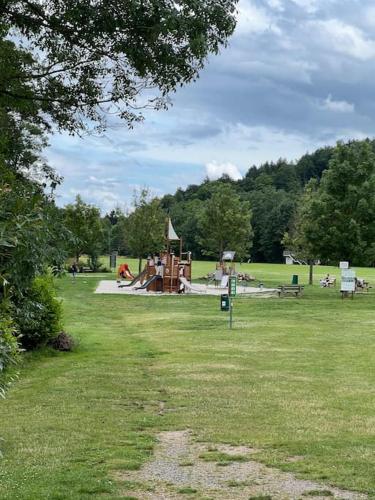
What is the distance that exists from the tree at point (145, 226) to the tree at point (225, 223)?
471 centimetres

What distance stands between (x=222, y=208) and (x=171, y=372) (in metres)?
43.0

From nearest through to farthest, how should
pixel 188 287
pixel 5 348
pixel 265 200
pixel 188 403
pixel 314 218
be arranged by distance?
1. pixel 5 348
2. pixel 188 403
3. pixel 314 218
4. pixel 188 287
5. pixel 265 200

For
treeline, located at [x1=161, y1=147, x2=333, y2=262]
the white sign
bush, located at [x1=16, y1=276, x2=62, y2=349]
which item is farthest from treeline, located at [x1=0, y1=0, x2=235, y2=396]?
treeline, located at [x1=161, y1=147, x2=333, y2=262]

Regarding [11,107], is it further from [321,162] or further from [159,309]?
[321,162]

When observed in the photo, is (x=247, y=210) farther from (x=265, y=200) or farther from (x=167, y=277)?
(x=265, y=200)

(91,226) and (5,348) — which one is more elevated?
(91,226)

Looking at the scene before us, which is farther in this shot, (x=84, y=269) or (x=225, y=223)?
(x=84, y=269)

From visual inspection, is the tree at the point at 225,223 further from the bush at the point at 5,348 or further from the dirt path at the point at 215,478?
the bush at the point at 5,348

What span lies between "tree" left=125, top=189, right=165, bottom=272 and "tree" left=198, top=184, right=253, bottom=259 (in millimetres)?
4707

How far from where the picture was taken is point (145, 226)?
164 ft

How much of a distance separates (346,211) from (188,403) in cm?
2560

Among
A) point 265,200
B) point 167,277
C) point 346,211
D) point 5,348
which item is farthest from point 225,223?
point 265,200

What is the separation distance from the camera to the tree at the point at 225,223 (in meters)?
53.1

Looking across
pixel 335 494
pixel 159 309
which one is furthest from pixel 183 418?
pixel 159 309
